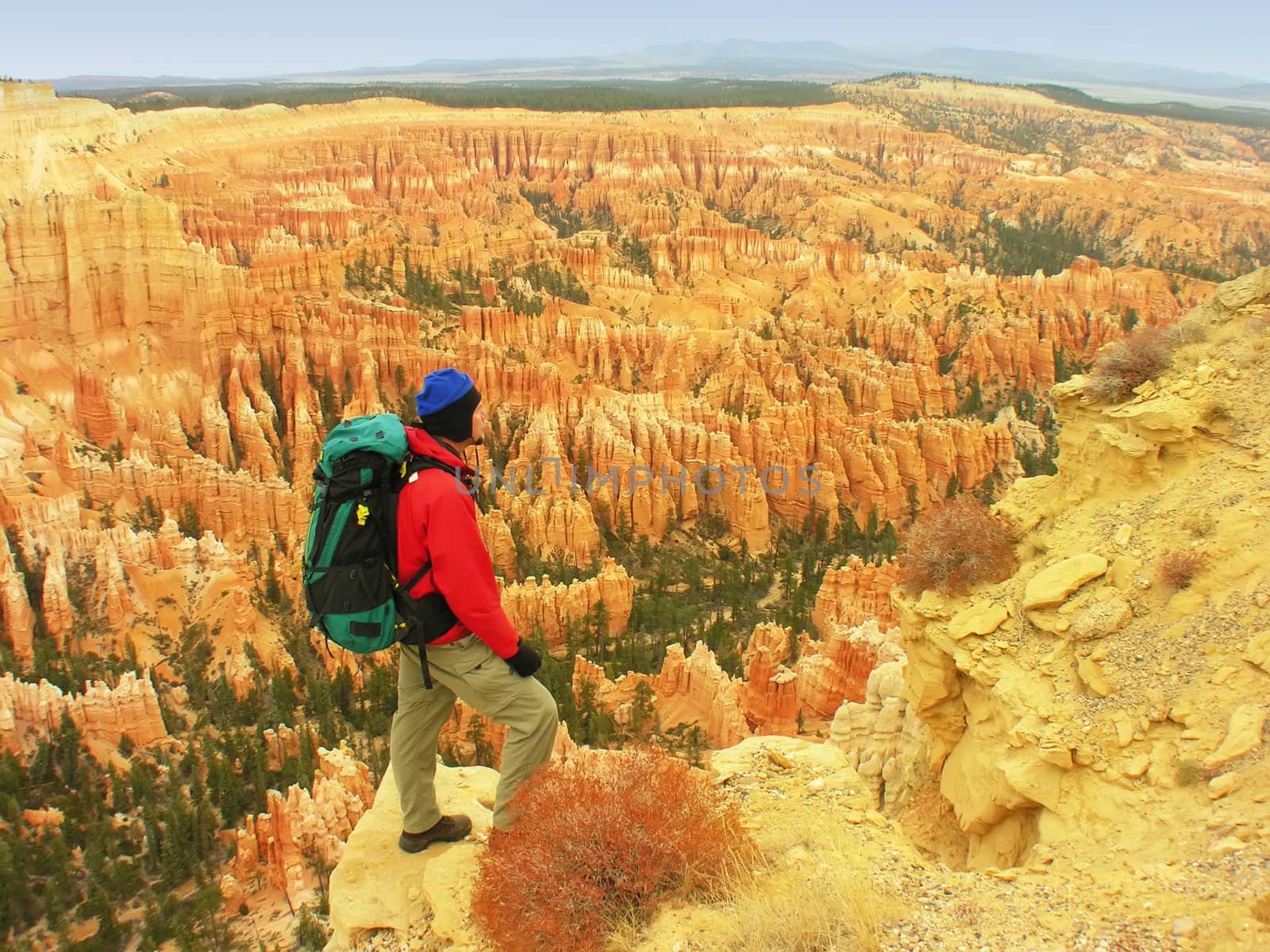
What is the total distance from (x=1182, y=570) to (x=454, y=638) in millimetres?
4505

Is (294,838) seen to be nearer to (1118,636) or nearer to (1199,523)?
(1118,636)

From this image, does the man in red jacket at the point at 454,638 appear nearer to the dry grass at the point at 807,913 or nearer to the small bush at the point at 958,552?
the dry grass at the point at 807,913

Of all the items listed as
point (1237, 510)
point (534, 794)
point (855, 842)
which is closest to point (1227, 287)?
point (1237, 510)

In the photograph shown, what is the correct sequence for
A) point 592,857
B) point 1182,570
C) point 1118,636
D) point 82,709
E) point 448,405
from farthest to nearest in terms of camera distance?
point 82,709 → point 1182,570 → point 1118,636 → point 448,405 → point 592,857

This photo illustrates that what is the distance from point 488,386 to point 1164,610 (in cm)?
3233

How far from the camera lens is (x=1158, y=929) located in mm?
3725

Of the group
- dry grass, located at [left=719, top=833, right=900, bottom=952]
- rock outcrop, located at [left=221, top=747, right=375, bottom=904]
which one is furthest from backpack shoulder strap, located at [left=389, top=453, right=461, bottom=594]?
rock outcrop, located at [left=221, top=747, right=375, bottom=904]

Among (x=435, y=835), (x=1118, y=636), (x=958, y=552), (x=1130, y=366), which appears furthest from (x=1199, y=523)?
(x=435, y=835)

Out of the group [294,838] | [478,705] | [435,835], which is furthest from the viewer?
[294,838]

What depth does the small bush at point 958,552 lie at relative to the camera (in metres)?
6.41

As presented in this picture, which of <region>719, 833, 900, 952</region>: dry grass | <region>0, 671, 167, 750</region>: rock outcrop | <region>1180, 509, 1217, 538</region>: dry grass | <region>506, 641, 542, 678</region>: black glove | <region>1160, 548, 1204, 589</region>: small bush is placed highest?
<region>1180, 509, 1217, 538</region>: dry grass

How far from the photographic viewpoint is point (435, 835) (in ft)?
18.4

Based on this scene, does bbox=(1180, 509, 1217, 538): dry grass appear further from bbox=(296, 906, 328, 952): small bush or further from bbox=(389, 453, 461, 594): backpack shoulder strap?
bbox=(296, 906, 328, 952): small bush

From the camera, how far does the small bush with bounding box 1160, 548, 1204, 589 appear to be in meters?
5.45
